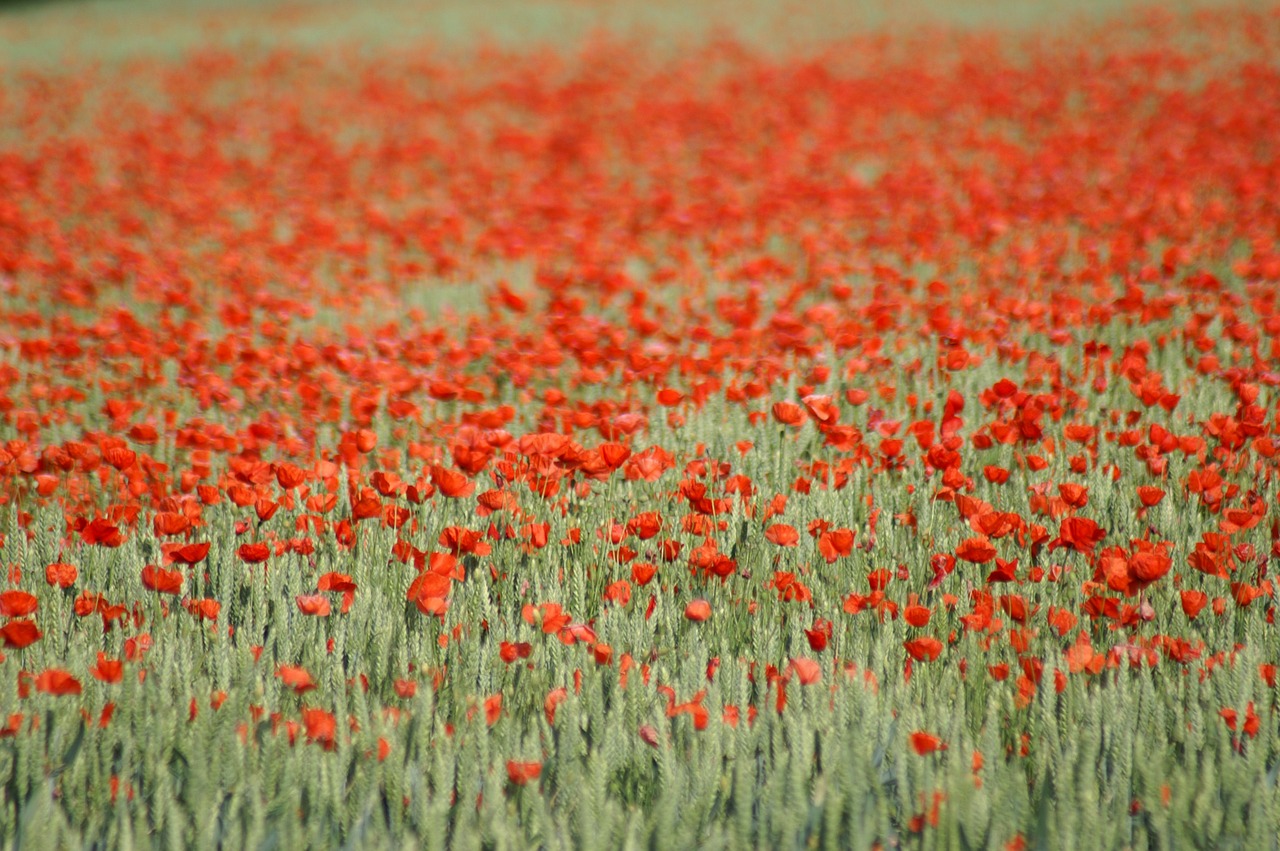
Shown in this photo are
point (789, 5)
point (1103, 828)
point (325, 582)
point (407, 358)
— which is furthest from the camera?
point (789, 5)

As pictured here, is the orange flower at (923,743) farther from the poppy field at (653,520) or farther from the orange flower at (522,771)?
the orange flower at (522,771)

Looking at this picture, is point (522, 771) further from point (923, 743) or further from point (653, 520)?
point (653, 520)

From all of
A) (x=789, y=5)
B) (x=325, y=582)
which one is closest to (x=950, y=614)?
(x=325, y=582)

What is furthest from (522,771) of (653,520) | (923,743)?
(653,520)

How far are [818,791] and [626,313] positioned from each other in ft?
12.2

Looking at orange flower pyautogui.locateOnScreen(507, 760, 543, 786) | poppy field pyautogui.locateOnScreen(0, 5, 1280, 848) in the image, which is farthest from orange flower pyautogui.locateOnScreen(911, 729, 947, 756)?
orange flower pyautogui.locateOnScreen(507, 760, 543, 786)

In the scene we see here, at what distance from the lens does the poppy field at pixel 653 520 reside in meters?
1.92

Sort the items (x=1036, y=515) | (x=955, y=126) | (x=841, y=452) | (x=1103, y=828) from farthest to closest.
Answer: (x=955, y=126), (x=841, y=452), (x=1036, y=515), (x=1103, y=828)

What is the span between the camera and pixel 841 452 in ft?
11.6

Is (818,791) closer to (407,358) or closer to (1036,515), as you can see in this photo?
(1036,515)

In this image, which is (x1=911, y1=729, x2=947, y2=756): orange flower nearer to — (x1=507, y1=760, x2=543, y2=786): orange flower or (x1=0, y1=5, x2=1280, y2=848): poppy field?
(x1=0, y1=5, x2=1280, y2=848): poppy field

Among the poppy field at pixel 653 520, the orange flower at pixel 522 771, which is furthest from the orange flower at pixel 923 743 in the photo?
the orange flower at pixel 522 771

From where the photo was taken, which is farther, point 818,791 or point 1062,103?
point 1062,103

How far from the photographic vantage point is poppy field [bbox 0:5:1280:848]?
6.30 feet
